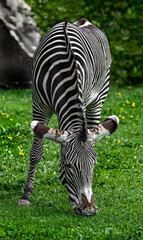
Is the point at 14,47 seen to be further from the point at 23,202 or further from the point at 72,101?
the point at 72,101

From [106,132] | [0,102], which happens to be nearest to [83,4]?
[0,102]

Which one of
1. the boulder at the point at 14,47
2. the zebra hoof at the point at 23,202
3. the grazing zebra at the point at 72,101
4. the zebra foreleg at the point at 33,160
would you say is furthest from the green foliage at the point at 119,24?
the zebra hoof at the point at 23,202

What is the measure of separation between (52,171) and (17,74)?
273 inches

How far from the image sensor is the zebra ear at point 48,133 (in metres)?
4.39

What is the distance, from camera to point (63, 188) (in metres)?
6.53

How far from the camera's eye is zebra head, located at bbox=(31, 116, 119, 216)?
Result: 440 centimetres

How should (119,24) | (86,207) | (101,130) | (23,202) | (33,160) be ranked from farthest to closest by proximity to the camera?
(119,24) → (33,160) → (23,202) → (101,130) → (86,207)

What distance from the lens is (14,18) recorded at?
13.9 meters

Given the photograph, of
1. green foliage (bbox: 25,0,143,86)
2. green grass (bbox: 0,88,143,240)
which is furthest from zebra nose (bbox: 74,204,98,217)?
green foliage (bbox: 25,0,143,86)

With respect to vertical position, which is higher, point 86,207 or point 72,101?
point 72,101

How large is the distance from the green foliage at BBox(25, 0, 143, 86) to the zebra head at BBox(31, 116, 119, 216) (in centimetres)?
1173

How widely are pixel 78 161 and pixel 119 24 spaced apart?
12.6 metres

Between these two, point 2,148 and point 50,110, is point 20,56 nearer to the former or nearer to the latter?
point 2,148

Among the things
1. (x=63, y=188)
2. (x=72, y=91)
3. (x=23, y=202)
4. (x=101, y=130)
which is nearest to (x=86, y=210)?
(x=101, y=130)
